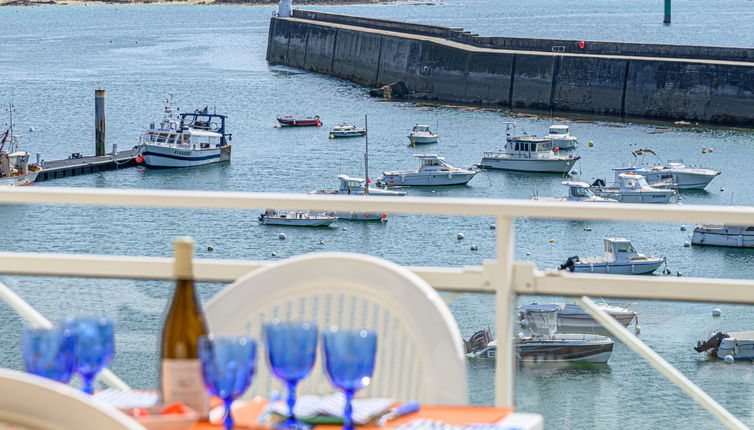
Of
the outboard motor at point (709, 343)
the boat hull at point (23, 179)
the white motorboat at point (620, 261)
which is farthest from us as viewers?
the boat hull at point (23, 179)

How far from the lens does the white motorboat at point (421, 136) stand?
38312 millimetres

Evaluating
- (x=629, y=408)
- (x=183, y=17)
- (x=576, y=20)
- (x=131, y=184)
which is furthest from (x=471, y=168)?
(x=183, y=17)

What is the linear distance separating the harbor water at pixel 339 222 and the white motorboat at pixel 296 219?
1.14 feet

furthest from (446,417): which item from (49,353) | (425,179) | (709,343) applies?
(425,179)

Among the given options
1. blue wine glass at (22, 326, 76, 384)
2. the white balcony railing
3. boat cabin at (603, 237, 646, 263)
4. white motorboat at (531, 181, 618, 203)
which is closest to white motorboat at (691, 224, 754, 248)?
boat cabin at (603, 237, 646, 263)

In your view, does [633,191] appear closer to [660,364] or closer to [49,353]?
[660,364]

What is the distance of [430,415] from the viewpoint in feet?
5.25

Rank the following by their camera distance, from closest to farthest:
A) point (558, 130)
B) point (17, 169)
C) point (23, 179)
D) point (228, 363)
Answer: point (228, 363) < point (23, 179) < point (17, 169) < point (558, 130)

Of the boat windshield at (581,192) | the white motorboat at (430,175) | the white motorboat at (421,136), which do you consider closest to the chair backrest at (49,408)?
the boat windshield at (581,192)

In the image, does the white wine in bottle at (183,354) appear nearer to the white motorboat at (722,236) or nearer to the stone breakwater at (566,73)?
the white motorboat at (722,236)

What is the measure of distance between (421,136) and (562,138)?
4.66m

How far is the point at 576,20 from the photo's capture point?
11188cm

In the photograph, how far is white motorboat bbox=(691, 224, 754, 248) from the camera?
2541 cm

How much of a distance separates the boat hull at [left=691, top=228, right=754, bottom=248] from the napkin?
24.6 meters
